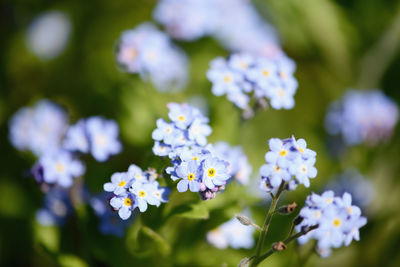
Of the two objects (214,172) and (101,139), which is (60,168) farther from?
(214,172)

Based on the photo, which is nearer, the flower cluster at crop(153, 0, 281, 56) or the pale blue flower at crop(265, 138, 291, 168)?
the pale blue flower at crop(265, 138, 291, 168)

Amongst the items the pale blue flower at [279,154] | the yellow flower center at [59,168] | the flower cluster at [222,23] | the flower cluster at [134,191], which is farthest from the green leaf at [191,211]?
the flower cluster at [222,23]

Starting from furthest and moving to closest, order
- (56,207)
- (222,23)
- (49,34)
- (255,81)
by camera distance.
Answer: (49,34), (222,23), (56,207), (255,81)

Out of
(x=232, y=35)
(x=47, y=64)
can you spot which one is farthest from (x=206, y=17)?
(x=47, y=64)

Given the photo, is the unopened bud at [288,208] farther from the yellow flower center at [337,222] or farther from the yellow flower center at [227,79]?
the yellow flower center at [227,79]

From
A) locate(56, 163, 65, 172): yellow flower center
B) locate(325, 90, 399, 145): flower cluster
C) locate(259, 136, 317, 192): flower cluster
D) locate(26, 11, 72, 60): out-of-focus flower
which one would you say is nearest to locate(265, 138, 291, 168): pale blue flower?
locate(259, 136, 317, 192): flower cluster

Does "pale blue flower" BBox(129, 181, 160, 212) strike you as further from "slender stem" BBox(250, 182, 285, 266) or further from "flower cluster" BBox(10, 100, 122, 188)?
"flower cluster" BBox(10, 100, 122, 188)

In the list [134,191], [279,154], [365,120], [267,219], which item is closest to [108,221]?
[134,191]
